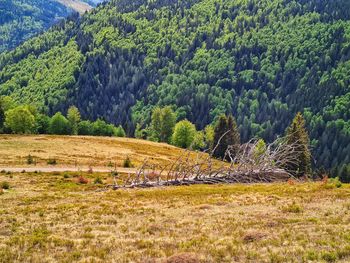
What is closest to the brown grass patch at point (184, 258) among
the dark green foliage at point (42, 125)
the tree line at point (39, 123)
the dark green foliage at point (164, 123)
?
the tree line at point (39, 123)

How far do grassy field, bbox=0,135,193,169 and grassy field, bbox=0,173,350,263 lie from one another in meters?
34.4

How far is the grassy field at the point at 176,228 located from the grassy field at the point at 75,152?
34.4 metres

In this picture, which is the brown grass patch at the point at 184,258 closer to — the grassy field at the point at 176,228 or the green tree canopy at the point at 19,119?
the grassy field at the point at 176,228

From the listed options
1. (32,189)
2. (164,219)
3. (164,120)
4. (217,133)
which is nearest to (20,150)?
(32,189)

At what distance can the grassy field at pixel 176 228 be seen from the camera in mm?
17359

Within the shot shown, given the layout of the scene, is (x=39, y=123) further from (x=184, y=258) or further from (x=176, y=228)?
(x=184, y=258)

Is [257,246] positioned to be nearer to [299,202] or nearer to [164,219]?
[164,219]

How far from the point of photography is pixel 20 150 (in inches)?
3100

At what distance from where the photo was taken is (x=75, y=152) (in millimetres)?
83438

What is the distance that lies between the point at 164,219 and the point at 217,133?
85.5 m

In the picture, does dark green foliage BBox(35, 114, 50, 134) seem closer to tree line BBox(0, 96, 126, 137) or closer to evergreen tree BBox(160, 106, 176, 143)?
tree line BBox(0, 96, 126, 137)

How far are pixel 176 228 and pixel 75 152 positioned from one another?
208ft

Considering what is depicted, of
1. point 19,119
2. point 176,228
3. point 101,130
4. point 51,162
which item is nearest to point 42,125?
A: point 19,119

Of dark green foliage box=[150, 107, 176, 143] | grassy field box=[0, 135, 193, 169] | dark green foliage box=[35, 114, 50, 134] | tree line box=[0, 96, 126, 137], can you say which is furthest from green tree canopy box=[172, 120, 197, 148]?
dark green foliage box=[35, 114, 50, 134]
